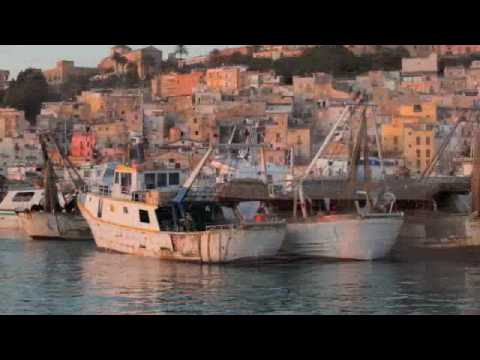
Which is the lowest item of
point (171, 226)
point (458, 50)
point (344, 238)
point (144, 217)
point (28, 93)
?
point (344, 238)

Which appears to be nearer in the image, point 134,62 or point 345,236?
point 345,236

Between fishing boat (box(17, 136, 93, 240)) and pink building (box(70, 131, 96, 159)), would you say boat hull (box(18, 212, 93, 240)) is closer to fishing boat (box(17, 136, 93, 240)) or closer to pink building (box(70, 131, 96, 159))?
fishing boat (box(17, 136, 93, 240))

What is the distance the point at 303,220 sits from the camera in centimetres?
2147

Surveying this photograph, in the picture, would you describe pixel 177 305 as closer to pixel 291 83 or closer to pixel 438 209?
pixel 438 209

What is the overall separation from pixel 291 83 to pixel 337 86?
206 inches

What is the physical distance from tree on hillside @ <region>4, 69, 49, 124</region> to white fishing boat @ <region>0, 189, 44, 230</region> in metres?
30.7

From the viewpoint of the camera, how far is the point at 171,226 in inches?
854

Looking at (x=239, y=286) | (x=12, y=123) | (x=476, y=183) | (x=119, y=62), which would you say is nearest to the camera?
(x=239, y=286)

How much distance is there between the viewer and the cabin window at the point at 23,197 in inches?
1211

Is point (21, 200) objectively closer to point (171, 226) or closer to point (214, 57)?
point (171, 226)

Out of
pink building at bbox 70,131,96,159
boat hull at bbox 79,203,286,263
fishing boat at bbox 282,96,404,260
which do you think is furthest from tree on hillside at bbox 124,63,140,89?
fishing boat at bbox 282,96,404,260

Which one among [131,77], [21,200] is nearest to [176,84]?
[131,77]

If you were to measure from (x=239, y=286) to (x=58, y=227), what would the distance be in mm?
8916
